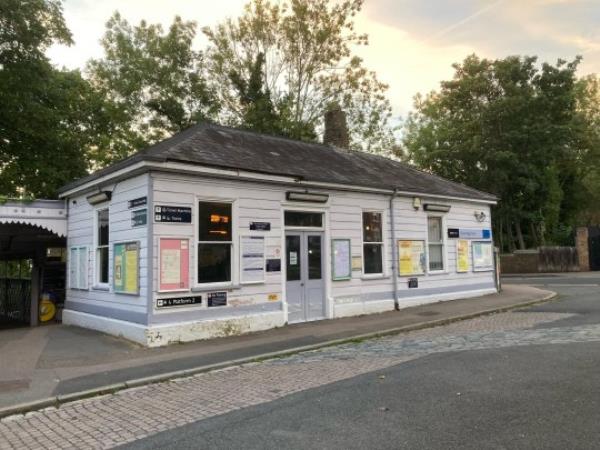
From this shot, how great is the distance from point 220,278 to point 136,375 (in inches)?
145

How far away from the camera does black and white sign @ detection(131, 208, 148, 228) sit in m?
10.3

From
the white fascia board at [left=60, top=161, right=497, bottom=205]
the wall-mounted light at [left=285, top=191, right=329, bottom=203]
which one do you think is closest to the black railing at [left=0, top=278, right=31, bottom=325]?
the white fascia board at [left=60, top=161, right=497, bottom=205]

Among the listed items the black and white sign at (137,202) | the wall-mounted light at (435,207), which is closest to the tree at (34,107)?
the black and white sign at (137,202)

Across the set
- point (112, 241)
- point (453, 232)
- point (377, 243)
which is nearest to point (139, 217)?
point (112, 241)

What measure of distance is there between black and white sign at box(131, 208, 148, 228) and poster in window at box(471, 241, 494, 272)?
1187 centimetres

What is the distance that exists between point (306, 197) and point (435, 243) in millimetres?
5855

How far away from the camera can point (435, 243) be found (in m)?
16.3

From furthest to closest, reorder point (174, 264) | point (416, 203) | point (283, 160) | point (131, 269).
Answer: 1. point (416, 203)
2. point (283, 160)
3. point (131, 269)
4. point (174, 264)

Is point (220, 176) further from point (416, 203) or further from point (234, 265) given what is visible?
point (416, 203)

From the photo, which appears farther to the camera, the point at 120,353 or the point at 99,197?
the point at 99,197

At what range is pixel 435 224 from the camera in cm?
1655

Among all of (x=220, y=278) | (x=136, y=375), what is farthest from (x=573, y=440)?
(x=220, y=278)

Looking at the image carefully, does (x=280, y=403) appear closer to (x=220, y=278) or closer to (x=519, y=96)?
(x=220, y=278)

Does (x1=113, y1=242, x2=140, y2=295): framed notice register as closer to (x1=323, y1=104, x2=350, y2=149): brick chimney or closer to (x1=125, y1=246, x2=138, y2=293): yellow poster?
(x1=125, y1=246, x2=138, y2=293): yellow poster
